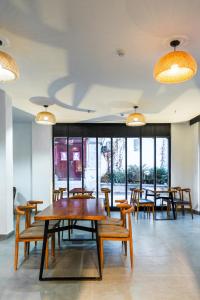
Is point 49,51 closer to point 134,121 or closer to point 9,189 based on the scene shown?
point 134,121

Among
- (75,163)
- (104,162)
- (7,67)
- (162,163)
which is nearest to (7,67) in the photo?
(7,67)

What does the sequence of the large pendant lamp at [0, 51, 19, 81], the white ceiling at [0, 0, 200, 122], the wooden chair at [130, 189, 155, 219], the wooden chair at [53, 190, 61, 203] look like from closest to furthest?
the white ceiling at [0, 0, 200, 122] < the large pendant lamp at [0, 51, 19, 81] < the wooden chair at [53, 190, 61, 203] < the wooden chair at [130, 189, 155, 219]

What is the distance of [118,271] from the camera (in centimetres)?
293

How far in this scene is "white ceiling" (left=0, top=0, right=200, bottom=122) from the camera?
1.88 m

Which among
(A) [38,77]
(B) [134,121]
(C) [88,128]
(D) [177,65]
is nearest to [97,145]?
(C) [88,128]

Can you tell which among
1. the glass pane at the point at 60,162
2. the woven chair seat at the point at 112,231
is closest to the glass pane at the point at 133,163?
the glass pane at the point at 60,162

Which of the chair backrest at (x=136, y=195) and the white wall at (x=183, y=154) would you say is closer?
the chair backrest at (x=136, y=195)

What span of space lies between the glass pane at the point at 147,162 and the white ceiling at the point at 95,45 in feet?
9.00

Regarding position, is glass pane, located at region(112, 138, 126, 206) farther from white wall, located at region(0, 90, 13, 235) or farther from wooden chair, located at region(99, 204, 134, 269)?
wooden chair, located at region(99, 204, 134, 269)

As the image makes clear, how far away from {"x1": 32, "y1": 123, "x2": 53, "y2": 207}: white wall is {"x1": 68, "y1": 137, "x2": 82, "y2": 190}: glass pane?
2.26 feet

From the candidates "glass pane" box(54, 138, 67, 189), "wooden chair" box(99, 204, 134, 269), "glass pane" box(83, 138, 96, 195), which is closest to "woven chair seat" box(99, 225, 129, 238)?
"wooden chair" box(99, 204, 134, 269)

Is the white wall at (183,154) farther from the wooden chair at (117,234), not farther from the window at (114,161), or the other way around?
the wooden chair at (117,234)

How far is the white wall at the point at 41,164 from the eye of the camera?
6.65 metres

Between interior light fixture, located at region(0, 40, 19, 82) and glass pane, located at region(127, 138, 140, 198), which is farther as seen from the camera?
glass pane, located at region(127, 138, 140, 198)
